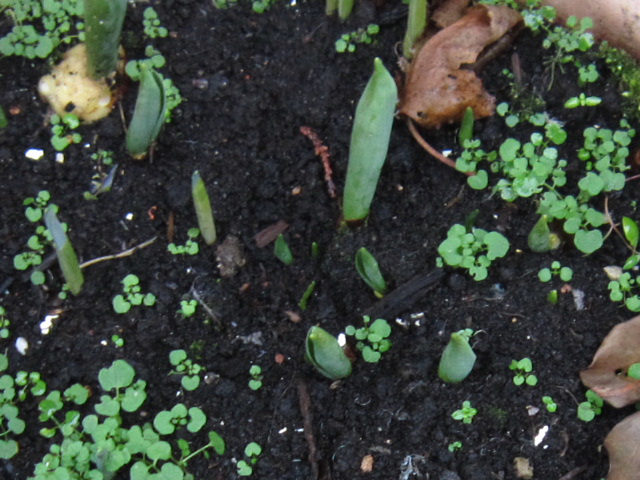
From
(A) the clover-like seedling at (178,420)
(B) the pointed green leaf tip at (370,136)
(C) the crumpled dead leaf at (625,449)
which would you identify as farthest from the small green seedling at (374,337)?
(C) the crumpled dead leaf at (625,449)

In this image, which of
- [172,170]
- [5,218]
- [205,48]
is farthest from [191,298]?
[205,48]

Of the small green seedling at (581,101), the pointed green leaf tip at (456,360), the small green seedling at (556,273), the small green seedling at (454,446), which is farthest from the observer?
the small green seedling at (581,101)

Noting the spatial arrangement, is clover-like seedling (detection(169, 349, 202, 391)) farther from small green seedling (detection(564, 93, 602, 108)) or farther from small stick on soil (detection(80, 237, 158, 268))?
small green seedling (detection(564, 93, 602, 108))

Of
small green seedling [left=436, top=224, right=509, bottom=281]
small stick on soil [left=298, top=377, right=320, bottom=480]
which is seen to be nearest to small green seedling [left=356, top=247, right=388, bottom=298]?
small green seedling [left=436, top=224, right=509, bottom=281]

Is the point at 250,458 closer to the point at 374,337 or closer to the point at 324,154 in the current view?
the point at 374,337

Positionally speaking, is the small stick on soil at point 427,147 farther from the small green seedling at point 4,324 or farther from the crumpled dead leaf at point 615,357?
the small green seedling at point 4,324

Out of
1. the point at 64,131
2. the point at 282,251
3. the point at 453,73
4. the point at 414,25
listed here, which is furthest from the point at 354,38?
the point at 64,131
